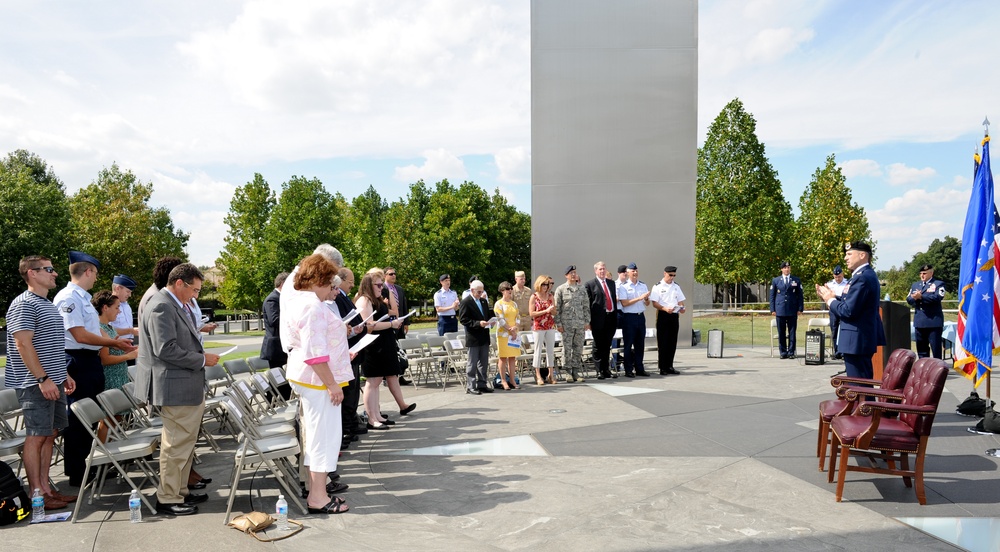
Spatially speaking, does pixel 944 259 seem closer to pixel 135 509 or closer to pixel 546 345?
pixel 546 345

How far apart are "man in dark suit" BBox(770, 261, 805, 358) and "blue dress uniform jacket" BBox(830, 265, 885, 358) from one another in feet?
21.6

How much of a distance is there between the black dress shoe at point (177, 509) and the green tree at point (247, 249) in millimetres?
33879

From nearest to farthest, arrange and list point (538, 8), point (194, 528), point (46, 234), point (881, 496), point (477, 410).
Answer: point (194, 528) → point (881, 496) → point (477, 410) → point (538, 8) → point (46, 234)

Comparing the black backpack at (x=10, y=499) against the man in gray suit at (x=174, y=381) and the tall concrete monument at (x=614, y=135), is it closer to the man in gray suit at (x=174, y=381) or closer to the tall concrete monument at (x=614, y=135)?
the man in gray suit at (x=174, y=381)

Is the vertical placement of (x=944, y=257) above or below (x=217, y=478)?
above

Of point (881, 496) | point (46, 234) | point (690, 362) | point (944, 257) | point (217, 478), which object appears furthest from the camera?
point (944, 257)

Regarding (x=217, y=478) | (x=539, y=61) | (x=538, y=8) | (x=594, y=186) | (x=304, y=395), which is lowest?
(x=217, y=478)

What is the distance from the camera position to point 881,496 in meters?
4.84

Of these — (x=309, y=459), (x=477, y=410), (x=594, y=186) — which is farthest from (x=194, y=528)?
(x=594, y=186)

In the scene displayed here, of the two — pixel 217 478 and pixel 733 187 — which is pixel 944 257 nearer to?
pixel 733 187

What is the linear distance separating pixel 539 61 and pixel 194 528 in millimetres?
12459

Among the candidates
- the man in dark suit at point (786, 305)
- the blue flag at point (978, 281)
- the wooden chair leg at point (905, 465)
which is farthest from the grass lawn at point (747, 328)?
the wooden chair leg at point (905, 465)

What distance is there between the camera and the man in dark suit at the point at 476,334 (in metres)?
9.33

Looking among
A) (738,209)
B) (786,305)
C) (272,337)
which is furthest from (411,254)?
(272,337)
